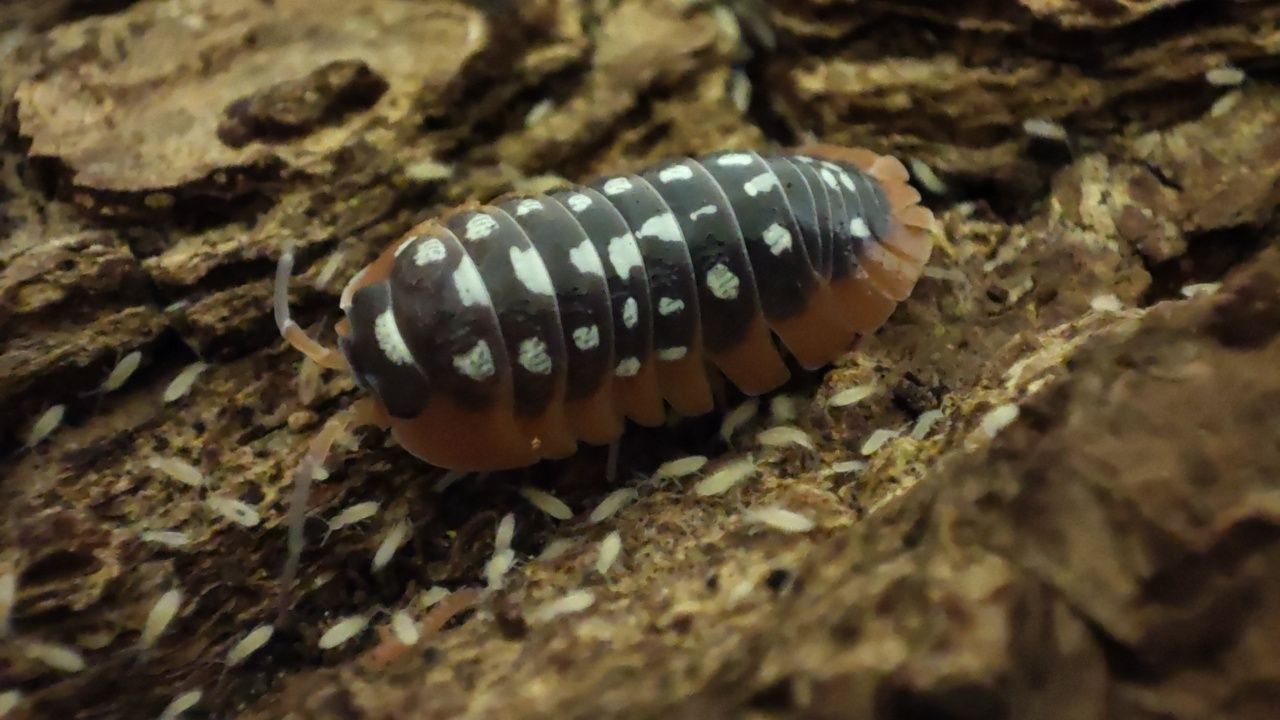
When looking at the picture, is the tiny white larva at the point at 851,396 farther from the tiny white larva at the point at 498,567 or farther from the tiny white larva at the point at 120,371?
the tiny white larva at the point at 120,371

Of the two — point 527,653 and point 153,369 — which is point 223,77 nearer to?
point 153,369

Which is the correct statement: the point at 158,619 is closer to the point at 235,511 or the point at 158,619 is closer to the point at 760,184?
the point at 235,511

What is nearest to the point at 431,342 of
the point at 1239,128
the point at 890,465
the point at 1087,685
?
the point at 890,465

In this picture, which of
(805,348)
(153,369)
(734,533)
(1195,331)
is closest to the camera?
(1195,331)

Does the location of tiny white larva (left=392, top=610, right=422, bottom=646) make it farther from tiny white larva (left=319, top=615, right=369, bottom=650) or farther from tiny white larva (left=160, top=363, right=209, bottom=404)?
tiny white larva (left=160, top=363, right=209, bottom=404)

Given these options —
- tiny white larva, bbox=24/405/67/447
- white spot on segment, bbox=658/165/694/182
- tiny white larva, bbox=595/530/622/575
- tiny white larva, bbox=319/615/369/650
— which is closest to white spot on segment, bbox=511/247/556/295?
white spot on segment, bbox=658/165/694/182

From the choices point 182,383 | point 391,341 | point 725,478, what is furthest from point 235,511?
point 725,478
